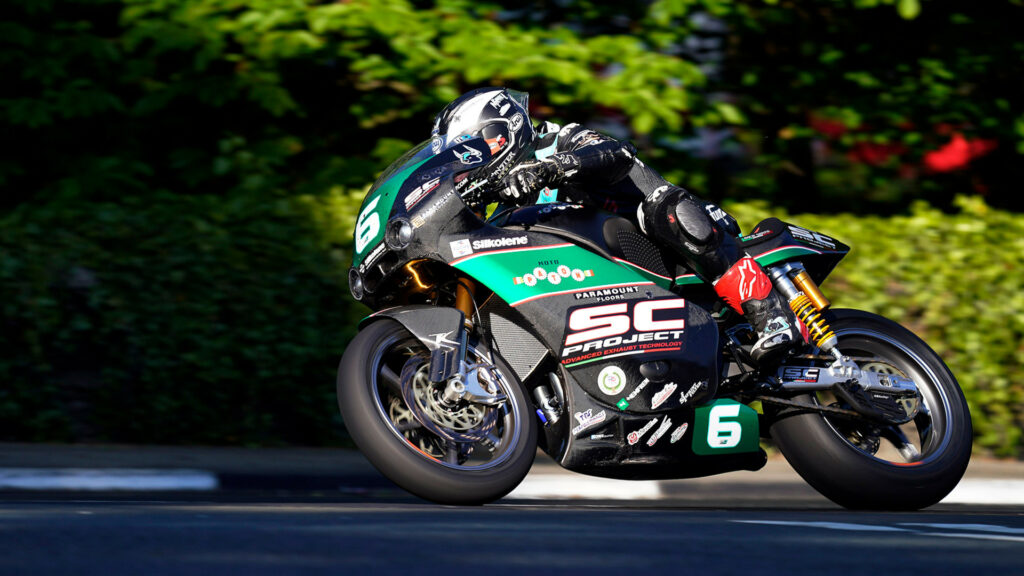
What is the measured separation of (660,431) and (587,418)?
1.00 feet

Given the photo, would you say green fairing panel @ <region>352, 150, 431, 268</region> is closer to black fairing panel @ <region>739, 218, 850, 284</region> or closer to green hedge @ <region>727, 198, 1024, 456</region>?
black fairing panel @ <region>739, 218, 850, 284</region>

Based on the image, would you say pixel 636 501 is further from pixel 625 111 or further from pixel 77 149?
pixel 77 149

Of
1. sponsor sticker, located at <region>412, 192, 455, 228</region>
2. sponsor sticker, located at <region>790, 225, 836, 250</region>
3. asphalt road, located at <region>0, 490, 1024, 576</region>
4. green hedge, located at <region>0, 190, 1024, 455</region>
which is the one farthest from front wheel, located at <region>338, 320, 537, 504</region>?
green hedge, located at <region>0, 190, 1024, 455</region>

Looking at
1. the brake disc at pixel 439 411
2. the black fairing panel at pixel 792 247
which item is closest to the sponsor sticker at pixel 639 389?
the brake disc at pixel 439 411

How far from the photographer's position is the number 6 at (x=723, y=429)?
208 inches

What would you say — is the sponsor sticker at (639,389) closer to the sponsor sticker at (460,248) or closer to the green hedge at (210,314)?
the sponsor sticker at (460,248)

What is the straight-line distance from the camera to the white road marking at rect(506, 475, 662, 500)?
629cm

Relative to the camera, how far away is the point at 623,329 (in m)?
5.13

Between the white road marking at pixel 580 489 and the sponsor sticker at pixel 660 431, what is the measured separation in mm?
1231

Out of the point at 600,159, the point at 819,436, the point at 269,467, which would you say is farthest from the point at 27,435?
the point at 819,436

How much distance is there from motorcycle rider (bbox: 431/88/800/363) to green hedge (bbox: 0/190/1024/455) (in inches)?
80.6

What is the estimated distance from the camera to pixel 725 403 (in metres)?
5.33

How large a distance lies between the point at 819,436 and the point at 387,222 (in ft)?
6.10

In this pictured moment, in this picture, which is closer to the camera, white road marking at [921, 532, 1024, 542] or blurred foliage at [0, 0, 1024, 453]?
white road marking at [921, 532, 1024, 542]
